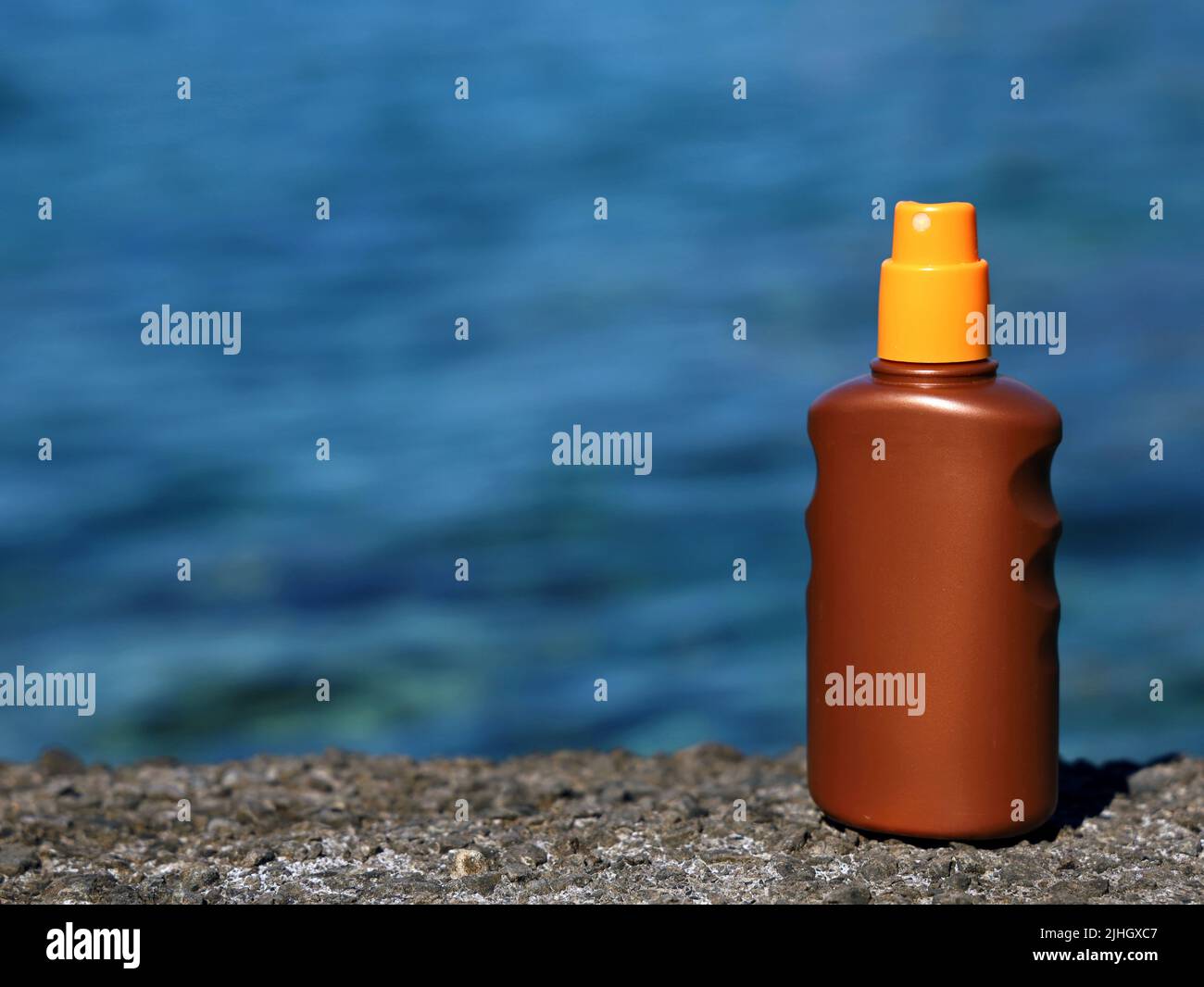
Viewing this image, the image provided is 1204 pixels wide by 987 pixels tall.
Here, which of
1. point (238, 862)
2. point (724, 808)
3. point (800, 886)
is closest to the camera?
point (800, 886)

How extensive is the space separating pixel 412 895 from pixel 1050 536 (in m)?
1.24

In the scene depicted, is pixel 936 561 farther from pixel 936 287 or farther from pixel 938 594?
pixel 936 287

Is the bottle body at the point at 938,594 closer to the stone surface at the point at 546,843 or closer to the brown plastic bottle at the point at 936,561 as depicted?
the brown plastic bottle at the point at 936,561

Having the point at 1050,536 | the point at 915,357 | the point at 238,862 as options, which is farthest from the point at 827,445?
the point at 238,862

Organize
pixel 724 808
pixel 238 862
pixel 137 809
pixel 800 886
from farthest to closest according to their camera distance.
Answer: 1. pixel 137 809
2. pixel 724 808
3. pixel 238 862
4. pixel 800 886

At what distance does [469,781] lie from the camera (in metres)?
3.76

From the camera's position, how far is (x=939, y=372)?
10.0ft

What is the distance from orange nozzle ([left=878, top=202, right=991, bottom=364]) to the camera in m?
3.05

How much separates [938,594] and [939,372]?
1.23 ft

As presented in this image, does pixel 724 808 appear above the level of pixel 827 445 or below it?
below

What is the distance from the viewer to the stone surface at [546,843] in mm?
3010

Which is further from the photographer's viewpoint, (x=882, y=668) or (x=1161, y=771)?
(x=1161, y=771)

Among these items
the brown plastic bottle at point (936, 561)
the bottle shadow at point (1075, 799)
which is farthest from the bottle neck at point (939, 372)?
the bottle shadow at point (1075, 799)

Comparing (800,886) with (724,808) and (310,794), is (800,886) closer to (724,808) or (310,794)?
(724,808)
